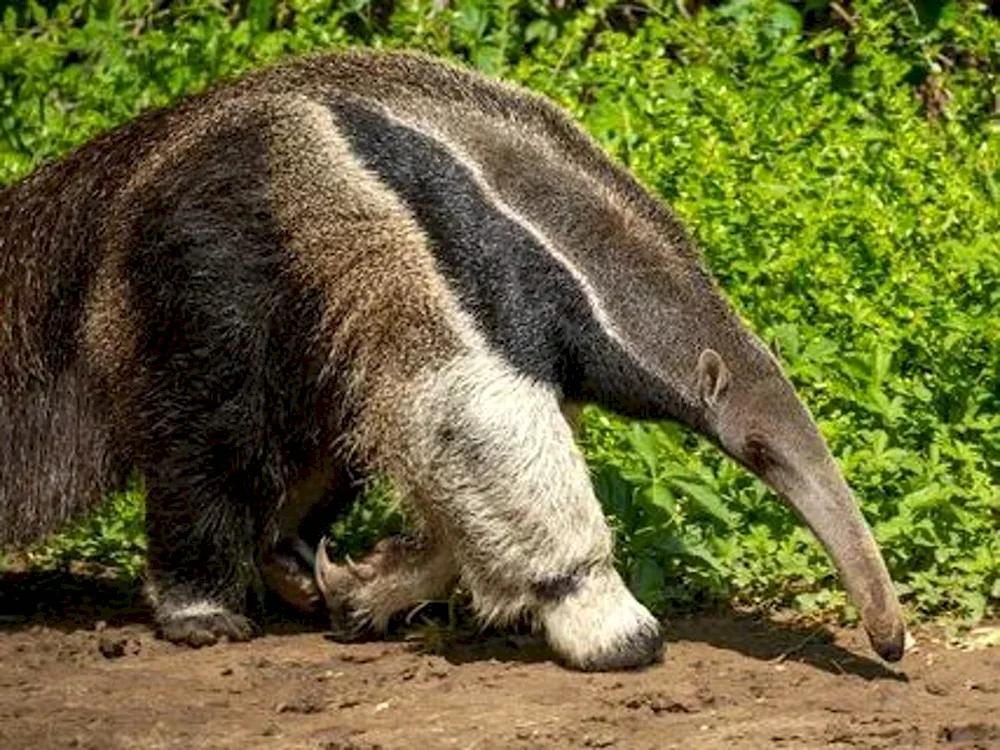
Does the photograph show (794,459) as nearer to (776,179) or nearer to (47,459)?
(47,459)

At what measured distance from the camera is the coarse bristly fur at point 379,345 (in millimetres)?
7707

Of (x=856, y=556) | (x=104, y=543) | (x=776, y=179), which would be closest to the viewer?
(x=856, y=556)

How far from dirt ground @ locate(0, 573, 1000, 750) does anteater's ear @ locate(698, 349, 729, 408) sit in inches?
30.2

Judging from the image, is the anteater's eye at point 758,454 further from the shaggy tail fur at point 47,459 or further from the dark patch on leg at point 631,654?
the shaggy tail fur at point 47,459

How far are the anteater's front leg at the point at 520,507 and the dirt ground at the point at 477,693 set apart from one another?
15 centimetres

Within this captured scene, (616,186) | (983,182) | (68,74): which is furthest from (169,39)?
→ (616,186)

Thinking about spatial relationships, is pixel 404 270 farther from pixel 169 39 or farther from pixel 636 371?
pixel 169 39

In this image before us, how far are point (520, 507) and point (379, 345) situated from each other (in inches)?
23.9

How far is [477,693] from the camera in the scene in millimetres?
7734

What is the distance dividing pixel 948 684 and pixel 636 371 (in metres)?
1.22

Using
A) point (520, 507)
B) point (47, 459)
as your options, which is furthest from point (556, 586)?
point (47, 459)

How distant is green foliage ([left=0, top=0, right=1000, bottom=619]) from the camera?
28.5ft

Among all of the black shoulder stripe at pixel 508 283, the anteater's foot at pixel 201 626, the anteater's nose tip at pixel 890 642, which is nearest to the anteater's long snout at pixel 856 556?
the anteater's nose tip at pixel 890 642

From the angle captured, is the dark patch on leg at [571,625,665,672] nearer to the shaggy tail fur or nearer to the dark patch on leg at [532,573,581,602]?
the dark patch on leg at [532,573,581,602]
